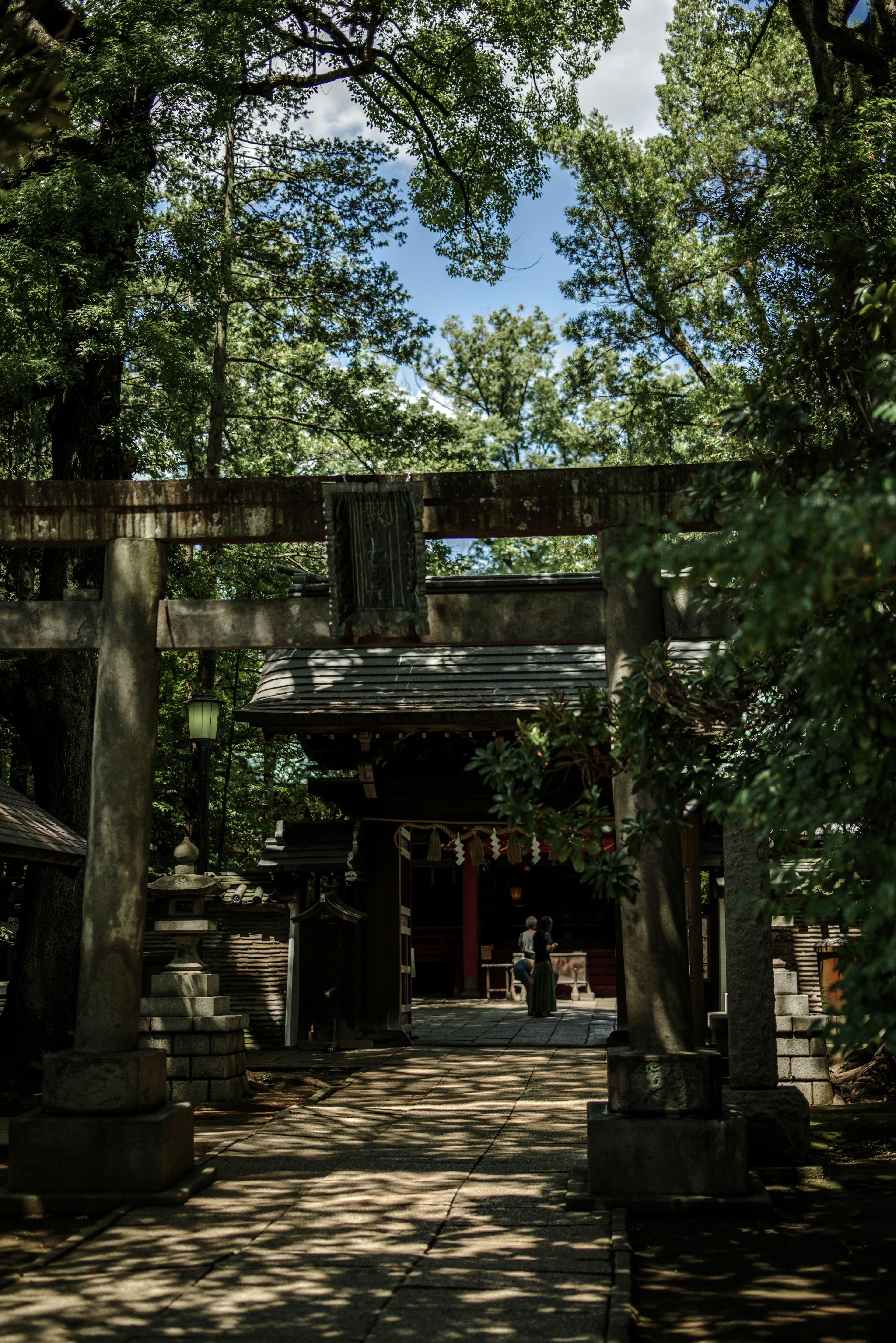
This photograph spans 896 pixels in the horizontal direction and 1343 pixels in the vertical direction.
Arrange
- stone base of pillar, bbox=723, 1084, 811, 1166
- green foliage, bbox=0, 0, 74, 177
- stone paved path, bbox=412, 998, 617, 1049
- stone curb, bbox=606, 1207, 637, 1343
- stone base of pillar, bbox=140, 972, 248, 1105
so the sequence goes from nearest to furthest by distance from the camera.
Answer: green foliage, bbox=0, 0, 74, 177
stone curb, bbox=606, 1207, 637, 1343
stone base of pillar, bbox=723, 1084, 811, 1166
stone base of pillar, bbox=140, 972, 248, 1105
stone paved path, bbox=412, 998, 617, 1049

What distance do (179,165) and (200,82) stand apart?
1.73 meters

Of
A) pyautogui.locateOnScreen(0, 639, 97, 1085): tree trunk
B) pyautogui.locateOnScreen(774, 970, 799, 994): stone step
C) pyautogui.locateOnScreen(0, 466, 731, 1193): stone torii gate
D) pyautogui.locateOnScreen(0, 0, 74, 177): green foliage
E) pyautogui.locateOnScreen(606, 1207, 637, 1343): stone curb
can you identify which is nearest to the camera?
pyautogui.locateOnScreen(0, 0, 74, 177): green foliage

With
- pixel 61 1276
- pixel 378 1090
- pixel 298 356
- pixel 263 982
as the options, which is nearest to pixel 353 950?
pixel 263 982

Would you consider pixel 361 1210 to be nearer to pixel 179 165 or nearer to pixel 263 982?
pixel 263 982

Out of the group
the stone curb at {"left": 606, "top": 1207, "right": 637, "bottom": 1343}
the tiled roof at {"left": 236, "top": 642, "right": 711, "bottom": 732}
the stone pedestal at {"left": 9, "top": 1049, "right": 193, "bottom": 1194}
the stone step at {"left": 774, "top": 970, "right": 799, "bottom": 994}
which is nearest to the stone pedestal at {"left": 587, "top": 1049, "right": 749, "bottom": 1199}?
the stone curb at {"left": 606, "top": 1207, "right": 637, "bottom": 1343}

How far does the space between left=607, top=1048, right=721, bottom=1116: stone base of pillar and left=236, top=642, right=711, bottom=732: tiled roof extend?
7126 mm

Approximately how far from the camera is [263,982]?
15008 mm

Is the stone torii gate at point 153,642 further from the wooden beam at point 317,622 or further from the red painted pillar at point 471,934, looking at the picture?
the red painted pillar at point 471,934

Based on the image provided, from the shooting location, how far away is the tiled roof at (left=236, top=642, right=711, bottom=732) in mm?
13727

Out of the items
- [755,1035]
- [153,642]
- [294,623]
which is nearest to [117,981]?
[153,642]

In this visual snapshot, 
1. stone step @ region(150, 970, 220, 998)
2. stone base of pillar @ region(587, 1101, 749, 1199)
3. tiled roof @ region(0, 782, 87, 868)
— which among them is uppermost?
tiled roof @ region(0, 782, 87, 868)

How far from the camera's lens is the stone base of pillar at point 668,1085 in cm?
662

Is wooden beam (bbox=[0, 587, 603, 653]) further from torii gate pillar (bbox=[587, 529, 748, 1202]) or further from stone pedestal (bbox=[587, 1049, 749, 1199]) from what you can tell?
stone pedestal (bbox=[587, 1049, 749, 1199])

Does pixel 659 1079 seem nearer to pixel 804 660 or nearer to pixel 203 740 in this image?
pixel 804 660
